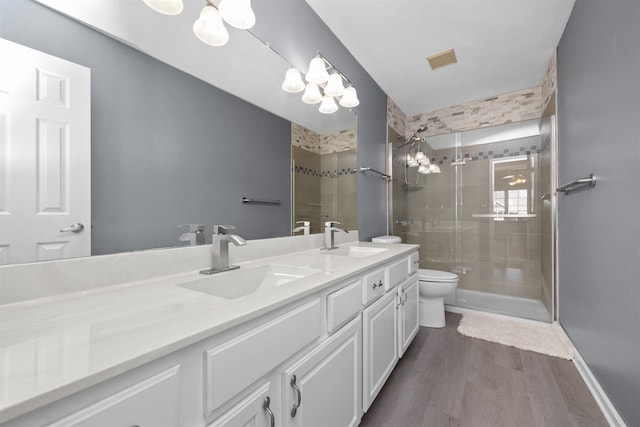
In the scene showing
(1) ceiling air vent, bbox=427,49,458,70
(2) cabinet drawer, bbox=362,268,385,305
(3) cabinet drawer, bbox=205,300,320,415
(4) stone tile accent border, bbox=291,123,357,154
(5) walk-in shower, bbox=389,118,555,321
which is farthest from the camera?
(5) walk-in shower, bbox=389,118,555,321

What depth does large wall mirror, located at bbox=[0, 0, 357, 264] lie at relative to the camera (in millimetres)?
833

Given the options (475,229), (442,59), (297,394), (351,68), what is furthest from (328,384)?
(475,229)

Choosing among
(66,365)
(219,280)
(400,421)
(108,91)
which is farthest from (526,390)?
(108,91)

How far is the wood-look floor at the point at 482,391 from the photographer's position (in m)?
1.35

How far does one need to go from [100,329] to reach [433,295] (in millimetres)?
2455

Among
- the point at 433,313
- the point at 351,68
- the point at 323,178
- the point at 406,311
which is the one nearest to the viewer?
the point at 406,311

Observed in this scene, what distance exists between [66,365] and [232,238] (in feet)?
2.12

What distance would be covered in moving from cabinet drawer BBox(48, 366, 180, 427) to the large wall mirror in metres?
0.57

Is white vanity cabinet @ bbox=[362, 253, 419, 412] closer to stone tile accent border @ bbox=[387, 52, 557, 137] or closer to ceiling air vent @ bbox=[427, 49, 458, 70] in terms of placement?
ceiling air vent @ bbox=[427, 49, 458, 70]

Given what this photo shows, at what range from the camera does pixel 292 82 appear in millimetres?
1604

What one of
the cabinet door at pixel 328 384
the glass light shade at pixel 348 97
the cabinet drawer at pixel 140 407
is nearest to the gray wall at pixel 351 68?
the glass light shade at pixel 348 97

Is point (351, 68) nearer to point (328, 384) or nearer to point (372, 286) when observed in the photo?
point (372, 286)

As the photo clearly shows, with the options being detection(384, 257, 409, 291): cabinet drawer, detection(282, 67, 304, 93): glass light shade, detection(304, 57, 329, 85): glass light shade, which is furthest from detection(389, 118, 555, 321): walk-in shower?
detection(282, 67, 304, 93): glass light shade

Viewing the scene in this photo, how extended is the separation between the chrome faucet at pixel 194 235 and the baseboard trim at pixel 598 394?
2.06 meters
